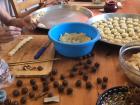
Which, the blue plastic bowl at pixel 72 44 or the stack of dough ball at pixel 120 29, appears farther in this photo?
the stack of dough ball at pixel 120 29

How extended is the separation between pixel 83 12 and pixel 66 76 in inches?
28.6

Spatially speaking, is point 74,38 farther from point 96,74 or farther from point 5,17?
point 5,17

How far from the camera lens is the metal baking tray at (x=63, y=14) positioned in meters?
1.46

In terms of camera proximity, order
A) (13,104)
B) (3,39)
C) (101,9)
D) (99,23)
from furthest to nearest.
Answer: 1. (101,9)
2. (99,23)
3. (3,39)
4. (13,104)

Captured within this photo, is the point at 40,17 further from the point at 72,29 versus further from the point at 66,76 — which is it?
the point at 66,76

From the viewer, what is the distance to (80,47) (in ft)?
3.50

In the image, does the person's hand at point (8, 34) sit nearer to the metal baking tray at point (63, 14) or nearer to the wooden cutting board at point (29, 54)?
the wooden cutting board at point (29, 54)

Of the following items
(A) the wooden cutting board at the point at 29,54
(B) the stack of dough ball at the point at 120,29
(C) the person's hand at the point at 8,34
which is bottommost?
(A) the wooden cutting board at the point at 29,54

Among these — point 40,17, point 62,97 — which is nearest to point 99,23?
point 40,17

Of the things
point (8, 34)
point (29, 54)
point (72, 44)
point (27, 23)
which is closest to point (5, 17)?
point (27, 23)

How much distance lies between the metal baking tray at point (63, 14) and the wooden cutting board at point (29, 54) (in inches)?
6.9

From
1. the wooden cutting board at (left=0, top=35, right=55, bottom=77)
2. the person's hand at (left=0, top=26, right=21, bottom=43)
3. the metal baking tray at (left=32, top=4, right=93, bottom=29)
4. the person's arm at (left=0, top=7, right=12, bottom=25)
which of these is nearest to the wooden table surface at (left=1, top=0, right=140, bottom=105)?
the wooden cutting board at (left=0, top=35, right=55, bottom=77)

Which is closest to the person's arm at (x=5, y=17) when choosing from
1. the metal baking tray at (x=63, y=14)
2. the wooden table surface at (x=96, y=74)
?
the metal baking tray at (x=63, y=14)

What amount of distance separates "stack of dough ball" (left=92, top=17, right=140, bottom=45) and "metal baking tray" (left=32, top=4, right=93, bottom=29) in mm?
161
